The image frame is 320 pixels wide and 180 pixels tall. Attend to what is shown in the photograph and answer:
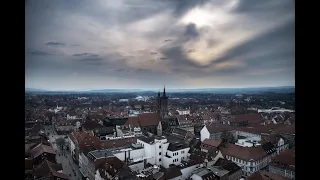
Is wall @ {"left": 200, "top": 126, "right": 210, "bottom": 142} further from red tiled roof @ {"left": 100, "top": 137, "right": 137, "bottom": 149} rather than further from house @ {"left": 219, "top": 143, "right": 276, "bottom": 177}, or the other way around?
red tiled roof @ {"left": 100, "top": 137, "right": 137, "bottom": 149}

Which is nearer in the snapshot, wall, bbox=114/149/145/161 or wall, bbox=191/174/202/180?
wall, bbox=191/174/202/180

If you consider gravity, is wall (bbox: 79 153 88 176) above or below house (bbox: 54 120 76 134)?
below

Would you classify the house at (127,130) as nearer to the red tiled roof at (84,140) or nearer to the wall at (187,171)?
the red tiled roof at (84,140)

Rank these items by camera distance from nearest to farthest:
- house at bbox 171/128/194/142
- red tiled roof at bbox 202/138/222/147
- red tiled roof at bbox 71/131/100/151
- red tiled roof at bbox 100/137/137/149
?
red tiled roof at bbox 100/137/137/149
red tiled roof at bbox 71/131/100/151
red tiled roof at bbox 202/138/222/147
house at bbox 171/128/194/142

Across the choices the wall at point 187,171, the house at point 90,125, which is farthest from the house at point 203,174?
the house at point 90,125

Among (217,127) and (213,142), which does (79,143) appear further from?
(217,127)

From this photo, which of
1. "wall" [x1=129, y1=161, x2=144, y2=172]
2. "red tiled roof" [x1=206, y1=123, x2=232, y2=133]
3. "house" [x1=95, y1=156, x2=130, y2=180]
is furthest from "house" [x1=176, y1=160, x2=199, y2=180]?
"red tiled roof" [x1=206, y1=123, x2=232, y2=133]

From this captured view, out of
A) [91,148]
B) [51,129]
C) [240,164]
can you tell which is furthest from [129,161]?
[51,129]

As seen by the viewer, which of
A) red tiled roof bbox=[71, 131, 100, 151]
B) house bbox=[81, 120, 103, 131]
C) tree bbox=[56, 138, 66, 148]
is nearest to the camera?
red tiled roof bbox=[71, 131, 100, 151]

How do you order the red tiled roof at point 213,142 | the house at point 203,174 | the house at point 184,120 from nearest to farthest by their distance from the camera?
1. the house at point 203,174
2. the red tiled roof at point 213,142
3. the house at point 184,120
